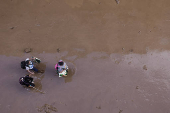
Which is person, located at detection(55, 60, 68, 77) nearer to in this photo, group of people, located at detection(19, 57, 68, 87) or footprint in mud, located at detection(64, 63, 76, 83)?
group of people, located at detection(19, 57, 68, 87)

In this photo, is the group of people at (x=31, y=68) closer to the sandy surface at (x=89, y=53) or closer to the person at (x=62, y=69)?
the person at (x=62, y=69)

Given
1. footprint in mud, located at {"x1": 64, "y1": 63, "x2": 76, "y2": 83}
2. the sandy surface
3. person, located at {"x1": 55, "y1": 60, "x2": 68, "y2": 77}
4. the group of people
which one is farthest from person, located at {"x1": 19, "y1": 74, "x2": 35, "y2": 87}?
footprint in mud, located at {"x1": 64, "y1": 63, "x2": 76, "y2": 83}

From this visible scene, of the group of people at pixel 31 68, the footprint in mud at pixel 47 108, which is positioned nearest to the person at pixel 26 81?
the group of people at pixel 31 68

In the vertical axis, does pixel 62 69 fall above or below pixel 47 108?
above

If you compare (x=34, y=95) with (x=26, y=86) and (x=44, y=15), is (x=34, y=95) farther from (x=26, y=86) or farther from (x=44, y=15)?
(x=44, y=15)

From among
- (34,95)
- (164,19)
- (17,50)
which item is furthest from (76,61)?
(164,19)

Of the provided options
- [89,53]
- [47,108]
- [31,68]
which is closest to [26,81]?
[31,68]

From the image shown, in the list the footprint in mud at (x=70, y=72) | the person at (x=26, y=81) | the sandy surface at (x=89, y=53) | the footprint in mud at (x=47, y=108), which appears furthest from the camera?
the footprint in mud at (x=70, y=72)

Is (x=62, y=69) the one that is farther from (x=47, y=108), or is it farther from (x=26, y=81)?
(x=47, y=108)
